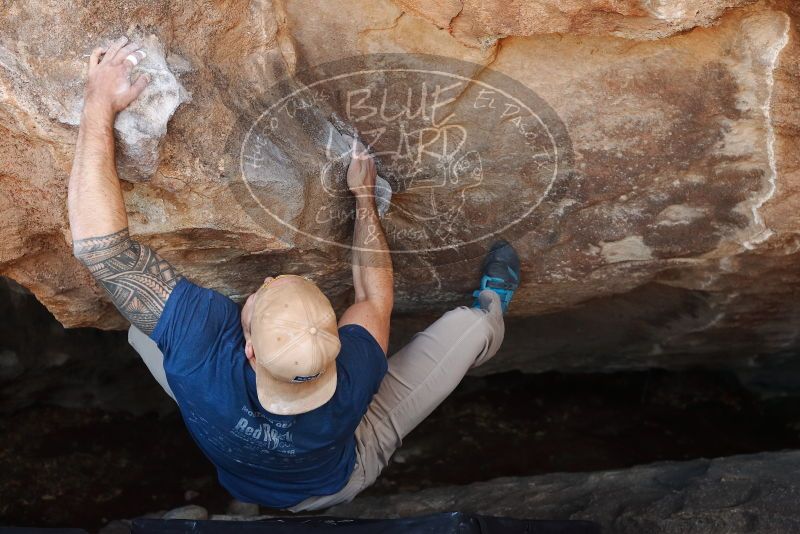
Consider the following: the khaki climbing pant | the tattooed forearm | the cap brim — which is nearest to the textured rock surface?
the khaki climbing pant

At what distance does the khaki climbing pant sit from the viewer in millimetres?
2232

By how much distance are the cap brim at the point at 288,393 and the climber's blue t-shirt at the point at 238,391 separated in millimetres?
62

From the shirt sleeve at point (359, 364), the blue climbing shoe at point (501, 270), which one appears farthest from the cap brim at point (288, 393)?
the blue climbing shoe at point (501, 270)

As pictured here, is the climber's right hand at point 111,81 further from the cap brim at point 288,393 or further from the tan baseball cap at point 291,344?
the cap brim at point 288,393

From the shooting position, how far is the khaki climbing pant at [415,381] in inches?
87.9

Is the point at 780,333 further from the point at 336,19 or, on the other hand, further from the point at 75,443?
the point at 75,443

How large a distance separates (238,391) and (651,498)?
4.03 ft

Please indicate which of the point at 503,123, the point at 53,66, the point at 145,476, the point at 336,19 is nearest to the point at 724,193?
the point at 503,123

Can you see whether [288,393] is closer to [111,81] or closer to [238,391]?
[238,391]

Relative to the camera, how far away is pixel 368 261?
2.17 m

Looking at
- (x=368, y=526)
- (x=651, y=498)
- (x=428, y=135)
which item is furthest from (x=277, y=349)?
(x=651, y=498)

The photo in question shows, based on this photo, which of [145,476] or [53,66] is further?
[145,476]

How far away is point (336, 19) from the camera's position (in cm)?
182

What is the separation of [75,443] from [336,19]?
203 centimetres
